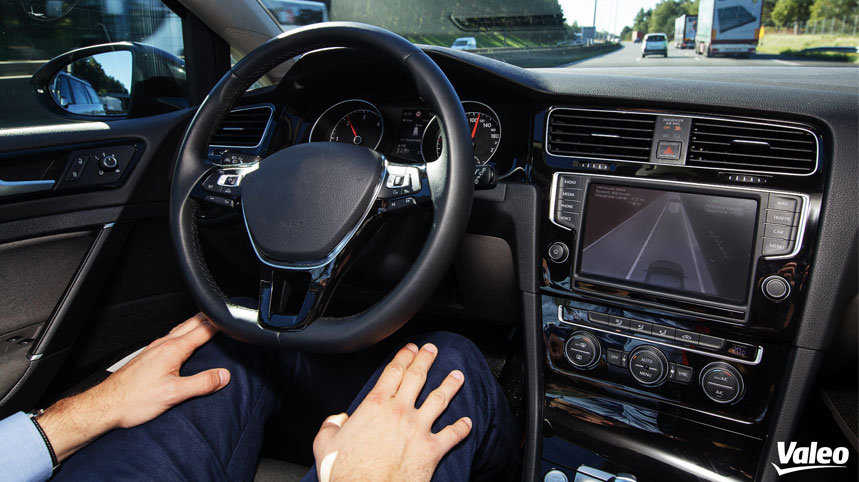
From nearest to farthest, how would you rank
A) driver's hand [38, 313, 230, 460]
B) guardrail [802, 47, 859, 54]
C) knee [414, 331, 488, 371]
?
driver's hand [38, 313, 230, 460]
knee [414, 331, 488, 371]
guardrail [802, 47, 859, 54]

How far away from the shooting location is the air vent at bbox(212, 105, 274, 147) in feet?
6.19

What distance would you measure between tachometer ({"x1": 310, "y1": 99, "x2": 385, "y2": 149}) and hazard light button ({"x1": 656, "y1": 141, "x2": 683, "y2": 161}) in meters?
0.80

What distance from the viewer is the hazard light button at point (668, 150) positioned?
1.46 meters

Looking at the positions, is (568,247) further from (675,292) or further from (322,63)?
(322,63)

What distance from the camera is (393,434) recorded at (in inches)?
44.6

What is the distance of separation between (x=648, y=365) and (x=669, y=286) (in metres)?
0.22

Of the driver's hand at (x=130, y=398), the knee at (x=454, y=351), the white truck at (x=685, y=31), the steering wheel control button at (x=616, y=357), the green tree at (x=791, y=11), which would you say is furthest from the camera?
the white truck at (x=685, y=31)

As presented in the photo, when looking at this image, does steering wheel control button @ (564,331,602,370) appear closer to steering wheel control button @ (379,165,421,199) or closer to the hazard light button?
the hazard light button

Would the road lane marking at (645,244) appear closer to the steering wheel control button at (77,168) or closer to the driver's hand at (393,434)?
the driver's hand at (393,434)

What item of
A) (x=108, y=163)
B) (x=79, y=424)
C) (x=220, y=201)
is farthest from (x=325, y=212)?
(x=108, y=163)

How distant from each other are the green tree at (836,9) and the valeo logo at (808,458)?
3.88ft

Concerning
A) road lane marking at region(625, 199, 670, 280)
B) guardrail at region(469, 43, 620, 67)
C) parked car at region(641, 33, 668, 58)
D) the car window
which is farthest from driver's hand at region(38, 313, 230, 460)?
parked car at region(641, 33, 668, 58)

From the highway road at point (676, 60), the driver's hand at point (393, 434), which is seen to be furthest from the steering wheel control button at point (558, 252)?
the highway road at point (676, 60)

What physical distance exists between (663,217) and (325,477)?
3.22 ft
